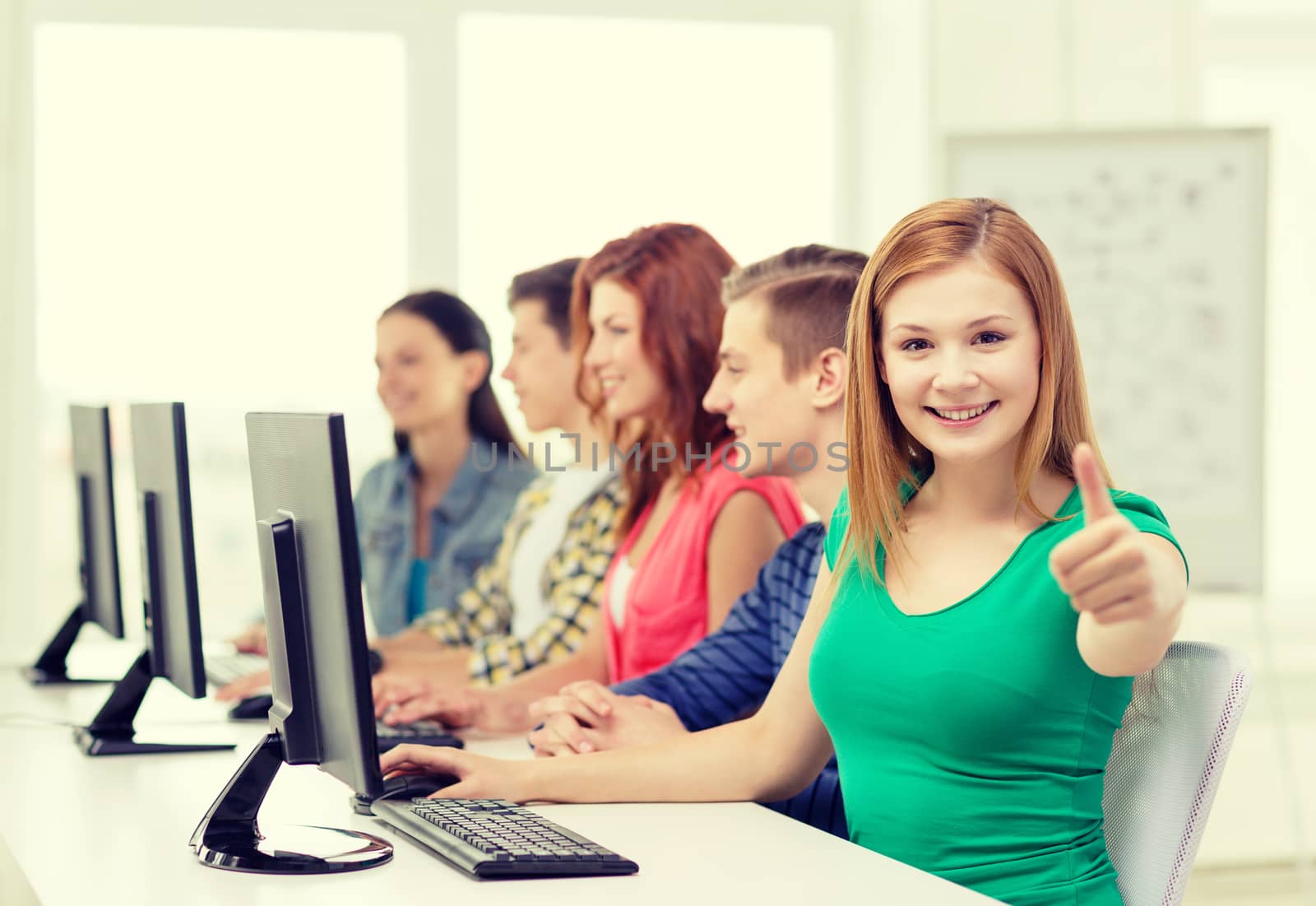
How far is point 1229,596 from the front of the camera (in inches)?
148

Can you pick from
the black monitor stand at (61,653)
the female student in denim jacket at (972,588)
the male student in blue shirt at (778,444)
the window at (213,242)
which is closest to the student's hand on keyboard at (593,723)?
the male student in blue shirt at (778,444)

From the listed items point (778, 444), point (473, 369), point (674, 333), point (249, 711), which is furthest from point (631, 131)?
point (778, 444)

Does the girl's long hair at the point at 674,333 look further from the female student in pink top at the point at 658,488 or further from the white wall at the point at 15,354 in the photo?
the white wall at the point at 15,354

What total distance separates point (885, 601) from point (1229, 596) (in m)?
2.69

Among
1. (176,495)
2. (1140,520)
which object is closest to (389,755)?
(176,495)

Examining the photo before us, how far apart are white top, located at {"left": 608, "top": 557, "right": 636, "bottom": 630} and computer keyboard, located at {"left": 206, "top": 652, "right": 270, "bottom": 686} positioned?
0.69 meters

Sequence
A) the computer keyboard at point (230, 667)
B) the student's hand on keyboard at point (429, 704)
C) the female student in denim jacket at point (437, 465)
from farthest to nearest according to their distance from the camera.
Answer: the female student in denim jacket at point (437, 465)
the computer keyboard at point (230, 667)
the student's hand on keyboard at point (429, 704)

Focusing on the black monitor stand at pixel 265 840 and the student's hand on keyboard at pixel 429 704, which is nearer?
the black monitor stand at pixel 265 840

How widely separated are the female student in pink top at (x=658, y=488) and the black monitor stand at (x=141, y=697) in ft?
1.08

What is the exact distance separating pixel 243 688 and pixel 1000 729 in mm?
1481

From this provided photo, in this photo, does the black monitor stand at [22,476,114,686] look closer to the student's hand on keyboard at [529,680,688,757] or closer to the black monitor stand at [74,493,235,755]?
the black monitor stand at [74,493,235,755]

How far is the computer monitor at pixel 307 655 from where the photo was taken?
1264 mm

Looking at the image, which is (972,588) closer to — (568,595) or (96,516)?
(568,595)

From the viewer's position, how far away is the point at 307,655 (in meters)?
1.36
